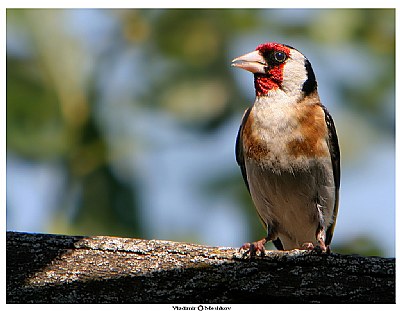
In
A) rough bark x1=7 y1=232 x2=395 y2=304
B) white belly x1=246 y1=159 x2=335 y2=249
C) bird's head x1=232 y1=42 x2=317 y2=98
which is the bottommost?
white belly x1=246 y1=159 x2=335 y2=249

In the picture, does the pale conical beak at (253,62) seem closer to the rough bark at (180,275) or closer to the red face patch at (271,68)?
the red face patch at (271,68)

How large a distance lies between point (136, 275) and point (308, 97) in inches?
98.3

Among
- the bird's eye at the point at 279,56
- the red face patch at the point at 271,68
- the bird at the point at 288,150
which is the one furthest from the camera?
the bird's eye at the point at 279,56

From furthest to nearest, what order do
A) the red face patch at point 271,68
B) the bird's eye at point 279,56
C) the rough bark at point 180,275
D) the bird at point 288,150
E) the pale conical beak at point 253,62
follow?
the bird's eye at point 279,56, the red face patch at point 271,68, the pale conical beak at point 253,62, the bird at point 288,150, the rough bark at point 180,275

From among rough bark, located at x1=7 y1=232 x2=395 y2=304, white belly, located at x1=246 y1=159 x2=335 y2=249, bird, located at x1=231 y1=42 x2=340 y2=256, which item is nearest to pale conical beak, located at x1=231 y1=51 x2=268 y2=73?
bird, located at x1=231 y1=42 x2=340 y2=256

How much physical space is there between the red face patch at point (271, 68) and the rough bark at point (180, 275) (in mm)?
A: 2164

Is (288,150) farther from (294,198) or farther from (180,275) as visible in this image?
(180,275)

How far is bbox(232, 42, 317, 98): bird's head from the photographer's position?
186 inches

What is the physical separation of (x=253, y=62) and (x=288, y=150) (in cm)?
69

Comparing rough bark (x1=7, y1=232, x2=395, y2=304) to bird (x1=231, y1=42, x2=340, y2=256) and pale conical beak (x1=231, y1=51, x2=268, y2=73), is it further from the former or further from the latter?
pale conical beak (x1=231, y1=51, x2=268, y2=73)

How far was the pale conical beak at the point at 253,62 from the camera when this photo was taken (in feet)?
15.1

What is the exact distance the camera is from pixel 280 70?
479cm

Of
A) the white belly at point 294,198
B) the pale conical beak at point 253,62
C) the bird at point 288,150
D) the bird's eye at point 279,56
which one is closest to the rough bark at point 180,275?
the bird at point 288,150

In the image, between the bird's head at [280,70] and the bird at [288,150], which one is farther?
the bird's head at [280,70]
